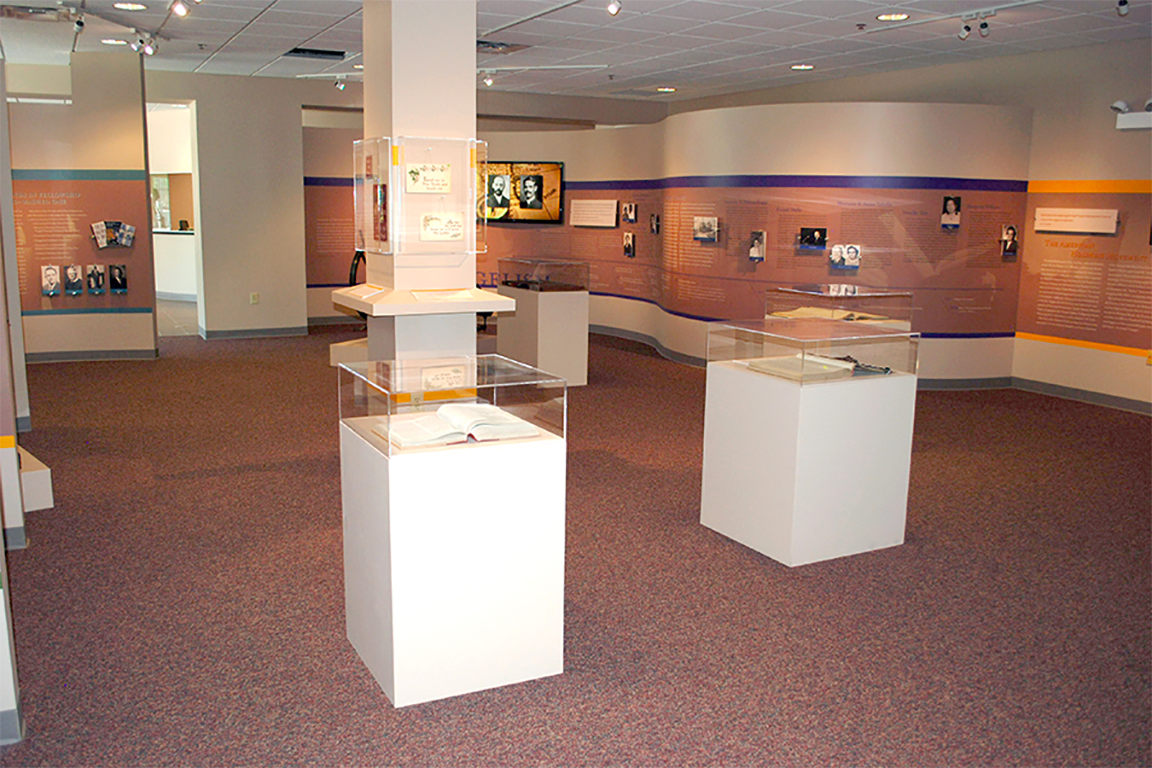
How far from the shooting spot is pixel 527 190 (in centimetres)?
1332

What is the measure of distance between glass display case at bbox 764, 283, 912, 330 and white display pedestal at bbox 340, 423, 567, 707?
2.48 m

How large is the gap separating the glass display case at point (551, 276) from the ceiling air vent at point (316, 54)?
10.2ft

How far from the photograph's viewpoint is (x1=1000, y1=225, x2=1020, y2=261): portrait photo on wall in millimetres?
9266

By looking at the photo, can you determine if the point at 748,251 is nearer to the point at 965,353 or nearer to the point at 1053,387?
the point at 965,353

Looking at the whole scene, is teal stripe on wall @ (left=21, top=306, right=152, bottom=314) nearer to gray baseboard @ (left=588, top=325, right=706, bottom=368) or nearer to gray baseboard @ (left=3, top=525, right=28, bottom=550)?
gray baseboard @ (left=588, top=325, right=706, bottom=368)

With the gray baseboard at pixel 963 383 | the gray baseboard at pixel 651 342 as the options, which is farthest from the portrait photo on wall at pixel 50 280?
the gray baseboard at pixel 963 383

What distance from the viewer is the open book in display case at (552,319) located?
926cm

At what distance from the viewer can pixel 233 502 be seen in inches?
216

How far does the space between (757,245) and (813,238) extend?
1.92ft

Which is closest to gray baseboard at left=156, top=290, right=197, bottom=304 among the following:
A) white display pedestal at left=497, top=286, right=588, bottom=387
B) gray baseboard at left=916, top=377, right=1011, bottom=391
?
white display pedestal at left=497, top=286, right=588, bottom=387

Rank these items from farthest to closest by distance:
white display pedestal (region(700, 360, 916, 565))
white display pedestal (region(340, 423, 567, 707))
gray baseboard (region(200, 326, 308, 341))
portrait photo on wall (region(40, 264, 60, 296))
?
gray baseboard (region(200, 326, 308, 341)), portrait photo on wall (region(40, 264, 60, 296)), white display pedestal (region(700, 360, 916, 565)), white display pedestal (region(340, 423, 567, 707))

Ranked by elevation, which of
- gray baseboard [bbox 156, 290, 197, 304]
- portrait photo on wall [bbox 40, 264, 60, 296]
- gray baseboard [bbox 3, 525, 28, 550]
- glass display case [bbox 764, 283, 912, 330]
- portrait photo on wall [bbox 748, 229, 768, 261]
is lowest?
gray baseboard [bbox 3, 525, 28, 550]

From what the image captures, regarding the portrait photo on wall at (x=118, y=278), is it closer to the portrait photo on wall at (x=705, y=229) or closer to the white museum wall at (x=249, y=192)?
the white museum wall at (x=249, y=192)

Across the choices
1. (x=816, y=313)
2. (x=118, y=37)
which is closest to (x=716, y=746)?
(x=816, y=313)
